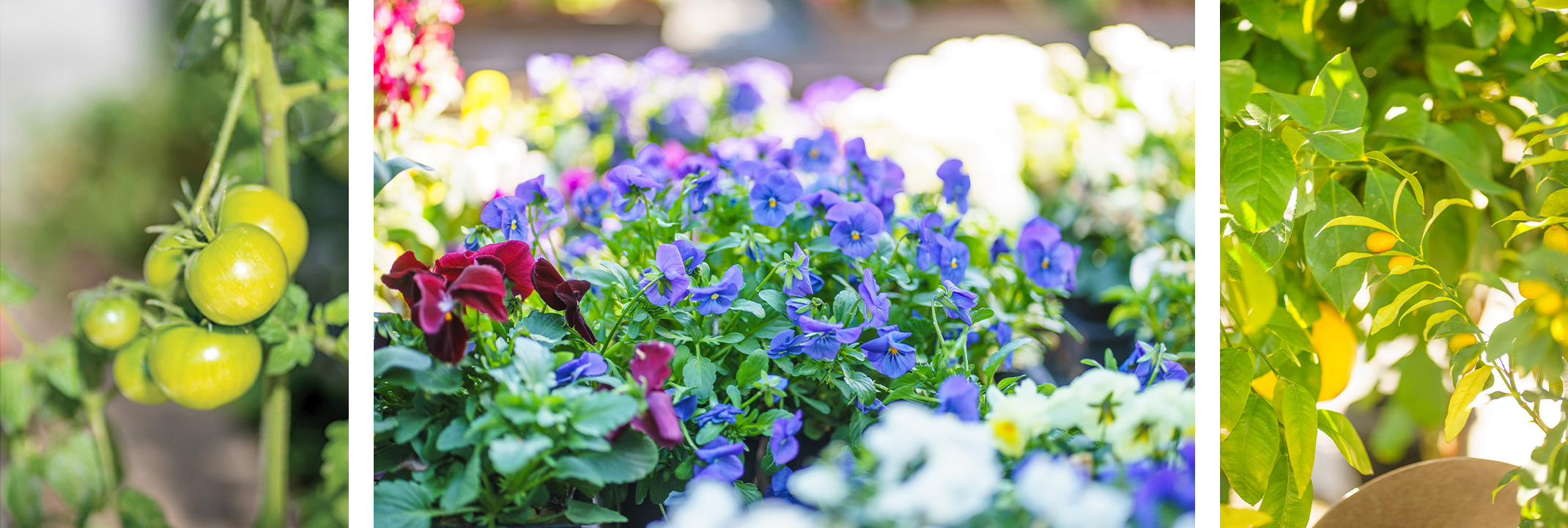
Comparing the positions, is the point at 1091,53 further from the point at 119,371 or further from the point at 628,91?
the point at 119,371

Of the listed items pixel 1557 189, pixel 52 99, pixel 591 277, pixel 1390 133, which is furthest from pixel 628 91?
pixel 1557 189

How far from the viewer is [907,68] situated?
5.44 feet

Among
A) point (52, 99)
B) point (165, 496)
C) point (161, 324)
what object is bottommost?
point (165, 496)

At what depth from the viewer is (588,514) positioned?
0.52 m

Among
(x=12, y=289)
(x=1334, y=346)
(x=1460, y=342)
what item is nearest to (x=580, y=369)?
(x=12, y=289)

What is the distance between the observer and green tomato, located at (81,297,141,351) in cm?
51

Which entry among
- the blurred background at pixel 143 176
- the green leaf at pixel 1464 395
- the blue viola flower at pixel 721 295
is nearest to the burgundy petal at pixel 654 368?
the blue viola flower at pixel 721 295

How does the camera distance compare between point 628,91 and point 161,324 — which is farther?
point 628,91

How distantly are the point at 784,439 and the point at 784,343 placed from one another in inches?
3.1

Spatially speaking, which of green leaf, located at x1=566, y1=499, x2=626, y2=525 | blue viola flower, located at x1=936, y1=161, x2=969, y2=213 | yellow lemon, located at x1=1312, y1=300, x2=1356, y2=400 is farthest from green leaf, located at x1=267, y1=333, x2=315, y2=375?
yellow lemon, located at x1=1312, y1=300, x2=1356, y2=400

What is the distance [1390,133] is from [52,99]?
3.56 feet

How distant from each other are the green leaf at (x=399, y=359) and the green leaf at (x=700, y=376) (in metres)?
0.18

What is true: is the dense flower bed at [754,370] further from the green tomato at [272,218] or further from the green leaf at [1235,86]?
the green leaf at [1235,86]

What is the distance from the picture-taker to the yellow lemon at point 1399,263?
0.68 meters
